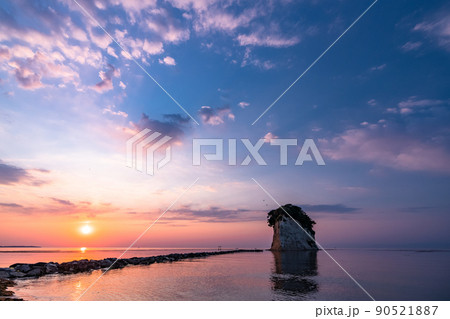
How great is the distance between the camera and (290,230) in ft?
399

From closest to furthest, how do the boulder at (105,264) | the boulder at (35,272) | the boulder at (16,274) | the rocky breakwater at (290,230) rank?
the boulder at (16,274) < the boulder at (35,272) < the boulder at (105,264) < the rocky breakwater at (290,230)

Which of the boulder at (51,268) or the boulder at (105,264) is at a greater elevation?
the boulder at (51,268)

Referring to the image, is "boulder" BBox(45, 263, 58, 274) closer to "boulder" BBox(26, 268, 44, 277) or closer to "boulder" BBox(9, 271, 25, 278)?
"boulder" BBox(26, 268, 44, 277)

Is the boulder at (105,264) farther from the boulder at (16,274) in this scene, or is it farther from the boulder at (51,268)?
the boulder at (16,274)

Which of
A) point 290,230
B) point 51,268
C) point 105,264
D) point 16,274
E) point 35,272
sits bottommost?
point 290,230

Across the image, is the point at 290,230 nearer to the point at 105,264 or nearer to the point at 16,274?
the point at 105,264

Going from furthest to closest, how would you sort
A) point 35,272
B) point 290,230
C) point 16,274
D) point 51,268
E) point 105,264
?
point 290,230 → point 105,264 → point 51,268 → point 35,272 → point 16,274

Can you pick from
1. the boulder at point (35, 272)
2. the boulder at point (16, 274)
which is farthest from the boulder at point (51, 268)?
the boulder at point (16, 274)

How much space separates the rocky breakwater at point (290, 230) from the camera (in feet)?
393

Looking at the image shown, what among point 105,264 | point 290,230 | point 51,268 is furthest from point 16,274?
point 290,230

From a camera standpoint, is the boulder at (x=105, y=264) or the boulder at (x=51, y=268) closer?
the boulder at (x=51, y=268)

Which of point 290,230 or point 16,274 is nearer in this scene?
point 16,274

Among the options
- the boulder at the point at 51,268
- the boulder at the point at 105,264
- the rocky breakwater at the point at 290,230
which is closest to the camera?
the boulder at the point at 51,268
